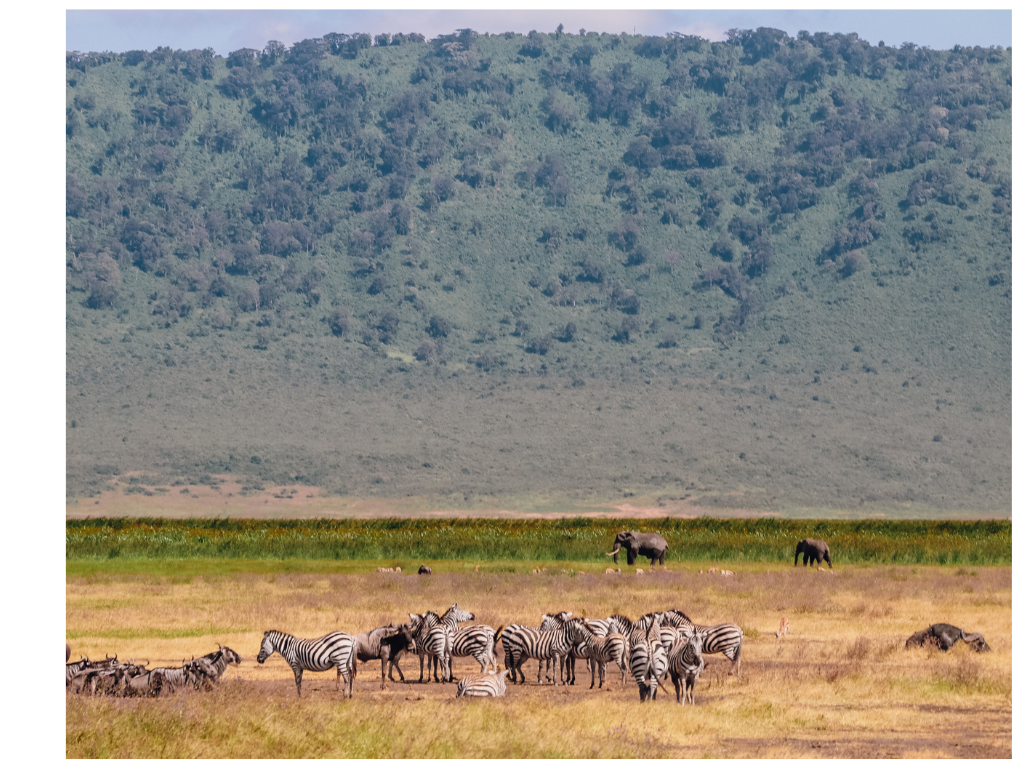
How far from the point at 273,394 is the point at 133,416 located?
56.9 ft

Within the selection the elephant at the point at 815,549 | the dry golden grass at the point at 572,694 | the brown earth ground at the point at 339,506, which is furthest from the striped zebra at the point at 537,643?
the brown earth ground at the point at 339,506

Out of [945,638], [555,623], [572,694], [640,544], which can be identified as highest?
[555,623]

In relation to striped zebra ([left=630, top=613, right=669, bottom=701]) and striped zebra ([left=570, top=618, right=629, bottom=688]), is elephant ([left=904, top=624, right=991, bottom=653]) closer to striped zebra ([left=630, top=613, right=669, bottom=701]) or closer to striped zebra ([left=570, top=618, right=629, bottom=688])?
striped zebra ([left=570, top=618, right=629, bottom=688])

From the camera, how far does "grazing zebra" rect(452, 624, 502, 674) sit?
23.2 meters

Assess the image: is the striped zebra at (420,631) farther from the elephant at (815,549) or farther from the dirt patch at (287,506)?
the dirt patch at (287,506)

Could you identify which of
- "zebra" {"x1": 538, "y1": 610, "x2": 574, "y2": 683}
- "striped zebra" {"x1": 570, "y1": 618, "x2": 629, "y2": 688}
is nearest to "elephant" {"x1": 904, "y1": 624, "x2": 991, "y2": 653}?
"striped zebra" {"x1": 570, "y1": 618, "x2": 629, "y2": 688}

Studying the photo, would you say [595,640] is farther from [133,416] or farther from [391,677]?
[133,416]

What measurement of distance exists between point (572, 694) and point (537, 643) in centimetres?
141

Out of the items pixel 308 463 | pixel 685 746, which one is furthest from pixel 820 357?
pixel 685 746

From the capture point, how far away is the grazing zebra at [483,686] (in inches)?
846

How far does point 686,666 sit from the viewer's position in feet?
70.0

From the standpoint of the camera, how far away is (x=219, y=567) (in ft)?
180

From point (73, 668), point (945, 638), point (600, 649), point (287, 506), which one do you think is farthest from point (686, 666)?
point (287, 506)

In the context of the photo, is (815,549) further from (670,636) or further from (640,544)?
(670,636)
